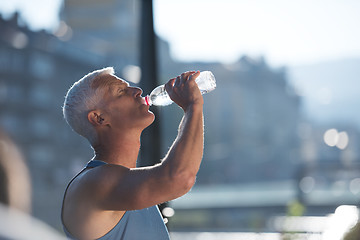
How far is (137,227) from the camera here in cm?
82

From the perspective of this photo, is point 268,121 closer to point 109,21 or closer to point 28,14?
point 109,21

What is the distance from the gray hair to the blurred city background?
12 centimetres

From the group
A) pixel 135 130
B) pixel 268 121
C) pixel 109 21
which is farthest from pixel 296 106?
pixel 135 130

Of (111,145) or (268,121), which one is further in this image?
(268,121)

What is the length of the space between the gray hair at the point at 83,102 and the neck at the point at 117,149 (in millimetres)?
26

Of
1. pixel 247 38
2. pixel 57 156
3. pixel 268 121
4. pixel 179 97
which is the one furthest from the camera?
pixel 268 121

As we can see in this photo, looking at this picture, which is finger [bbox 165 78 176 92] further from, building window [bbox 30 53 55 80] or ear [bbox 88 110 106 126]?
building window [bbox 30 53 55 80]

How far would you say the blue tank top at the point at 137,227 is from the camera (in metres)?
0.79

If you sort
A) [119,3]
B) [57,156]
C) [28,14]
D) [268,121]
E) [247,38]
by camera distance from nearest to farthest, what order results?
[28,14]
[57,156]
[119,3]
[247,38]
[268,121]

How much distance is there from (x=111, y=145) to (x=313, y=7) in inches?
930

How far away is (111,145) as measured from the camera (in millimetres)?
846

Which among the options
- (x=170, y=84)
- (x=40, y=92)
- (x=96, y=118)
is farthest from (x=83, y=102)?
(x=40, y=92)

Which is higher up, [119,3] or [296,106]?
[296,106]

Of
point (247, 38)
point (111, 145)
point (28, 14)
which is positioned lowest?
point (111, 145)
